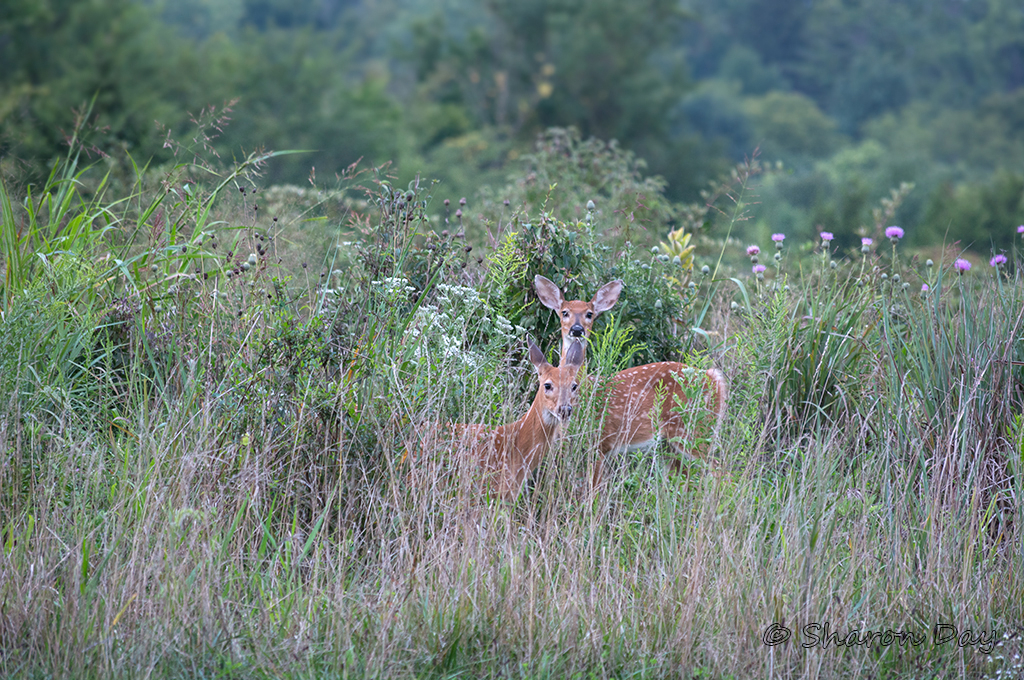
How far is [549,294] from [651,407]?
90 centimetres

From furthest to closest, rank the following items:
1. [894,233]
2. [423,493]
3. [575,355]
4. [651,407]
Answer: [894,233] < [651,407] < [575,355] < [423,493]

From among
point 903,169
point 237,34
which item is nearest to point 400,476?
point 903,169

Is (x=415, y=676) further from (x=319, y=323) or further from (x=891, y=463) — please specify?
(x=891, y=463)

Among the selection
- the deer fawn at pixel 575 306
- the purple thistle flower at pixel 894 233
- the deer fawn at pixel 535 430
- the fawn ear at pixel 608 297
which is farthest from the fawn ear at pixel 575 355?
the purple thistle flower at pixel 894 233

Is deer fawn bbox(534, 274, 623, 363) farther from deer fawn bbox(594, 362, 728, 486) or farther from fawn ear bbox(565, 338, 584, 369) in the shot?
fawn ear bbox(565, 338, 584, 369)

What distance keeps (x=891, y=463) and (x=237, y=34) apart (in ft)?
144

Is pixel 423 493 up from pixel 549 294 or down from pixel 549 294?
down

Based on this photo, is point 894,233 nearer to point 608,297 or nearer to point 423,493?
point 608,297

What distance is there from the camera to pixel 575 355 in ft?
13.6

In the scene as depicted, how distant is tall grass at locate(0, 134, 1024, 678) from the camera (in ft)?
10.5

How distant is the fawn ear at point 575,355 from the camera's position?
4.12m

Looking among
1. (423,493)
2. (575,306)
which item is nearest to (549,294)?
(575,306)

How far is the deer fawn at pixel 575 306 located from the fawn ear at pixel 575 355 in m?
0.44

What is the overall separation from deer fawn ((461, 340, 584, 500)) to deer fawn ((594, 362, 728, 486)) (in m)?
0.24
